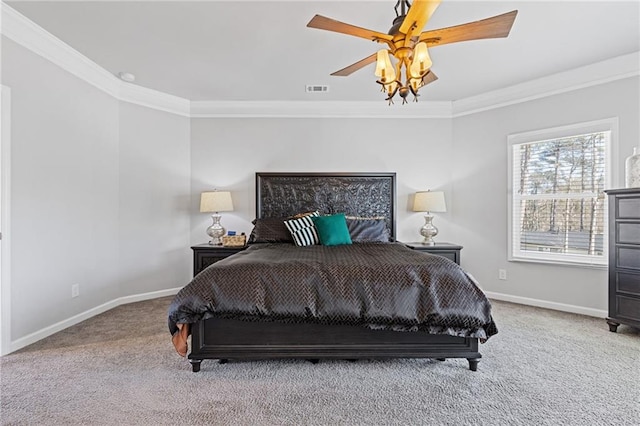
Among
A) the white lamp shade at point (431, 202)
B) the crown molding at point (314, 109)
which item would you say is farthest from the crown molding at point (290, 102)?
the white lamp shade at point (431, 202)

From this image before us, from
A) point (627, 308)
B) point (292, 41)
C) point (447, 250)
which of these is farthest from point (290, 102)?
point (627, 308)

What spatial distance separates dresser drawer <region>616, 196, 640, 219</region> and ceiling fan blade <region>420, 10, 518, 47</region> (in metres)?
2.06

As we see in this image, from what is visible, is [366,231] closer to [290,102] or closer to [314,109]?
[314,109]

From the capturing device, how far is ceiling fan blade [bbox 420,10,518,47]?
1.77 metres

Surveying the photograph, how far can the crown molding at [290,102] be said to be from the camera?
2.78 m

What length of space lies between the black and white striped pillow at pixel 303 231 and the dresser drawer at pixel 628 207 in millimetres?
2807

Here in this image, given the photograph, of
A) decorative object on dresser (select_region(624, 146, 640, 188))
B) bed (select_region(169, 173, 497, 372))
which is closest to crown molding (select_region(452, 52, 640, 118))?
decorative object on dresser (select_region(624, 146, 640, 188))

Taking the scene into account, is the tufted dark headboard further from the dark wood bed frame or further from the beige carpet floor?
the dark wood bed frame

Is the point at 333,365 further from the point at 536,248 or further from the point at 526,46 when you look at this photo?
the point at 526,46

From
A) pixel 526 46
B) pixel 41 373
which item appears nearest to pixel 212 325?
pixel 41 373

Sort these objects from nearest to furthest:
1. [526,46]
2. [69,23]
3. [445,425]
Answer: [445,425], [69,23], [526,46]

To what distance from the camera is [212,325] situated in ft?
7.13

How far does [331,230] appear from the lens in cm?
350

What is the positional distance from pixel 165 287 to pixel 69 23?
3.01 metres
